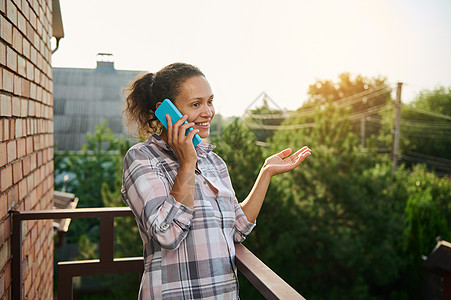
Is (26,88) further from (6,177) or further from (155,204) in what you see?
(155,204)

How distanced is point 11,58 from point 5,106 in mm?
183

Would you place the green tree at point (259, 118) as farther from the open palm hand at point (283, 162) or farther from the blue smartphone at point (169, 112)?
the blue smartphone at point (169, 112)

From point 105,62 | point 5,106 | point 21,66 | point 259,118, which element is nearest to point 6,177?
point 5,106

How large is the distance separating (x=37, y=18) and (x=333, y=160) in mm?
5357

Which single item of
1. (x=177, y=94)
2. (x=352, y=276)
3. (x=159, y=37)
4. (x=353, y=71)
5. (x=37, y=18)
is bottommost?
(x=352, y=276)

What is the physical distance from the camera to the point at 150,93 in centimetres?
146

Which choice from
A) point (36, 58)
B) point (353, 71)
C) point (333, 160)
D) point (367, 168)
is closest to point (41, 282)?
point (36, 58)

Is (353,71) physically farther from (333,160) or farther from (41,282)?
(41,282)

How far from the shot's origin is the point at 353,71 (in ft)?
107

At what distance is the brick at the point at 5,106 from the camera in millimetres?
1281

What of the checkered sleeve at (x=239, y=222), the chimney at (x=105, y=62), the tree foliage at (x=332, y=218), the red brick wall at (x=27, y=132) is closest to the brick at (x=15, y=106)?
the red brick wall at (x=27, y=132)

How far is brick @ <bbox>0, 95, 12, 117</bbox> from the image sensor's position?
4.20 feet

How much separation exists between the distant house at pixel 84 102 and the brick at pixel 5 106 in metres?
11.4

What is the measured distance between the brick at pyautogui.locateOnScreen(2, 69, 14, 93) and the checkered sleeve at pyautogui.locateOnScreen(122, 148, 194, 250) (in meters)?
0.49
